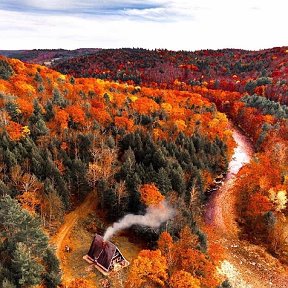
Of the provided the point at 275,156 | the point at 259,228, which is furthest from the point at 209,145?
the point at 259,228

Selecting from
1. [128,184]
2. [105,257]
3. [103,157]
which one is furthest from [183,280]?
[103,157]

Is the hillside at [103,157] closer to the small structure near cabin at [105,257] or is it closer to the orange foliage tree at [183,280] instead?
the orange foliage tree at [183,280]

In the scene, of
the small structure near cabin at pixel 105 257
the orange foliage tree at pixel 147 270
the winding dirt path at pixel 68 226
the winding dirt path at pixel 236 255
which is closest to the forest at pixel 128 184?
the orange foliage tree at pixel 147 270

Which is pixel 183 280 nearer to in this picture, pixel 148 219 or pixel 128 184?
pixel 148 219

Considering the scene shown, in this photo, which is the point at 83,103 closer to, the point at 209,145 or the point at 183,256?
the point at 209,145

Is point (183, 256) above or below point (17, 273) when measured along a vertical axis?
below

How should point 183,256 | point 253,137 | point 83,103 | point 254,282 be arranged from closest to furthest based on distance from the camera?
point 183,256, point 254,282, point 83,103, point 253,137
